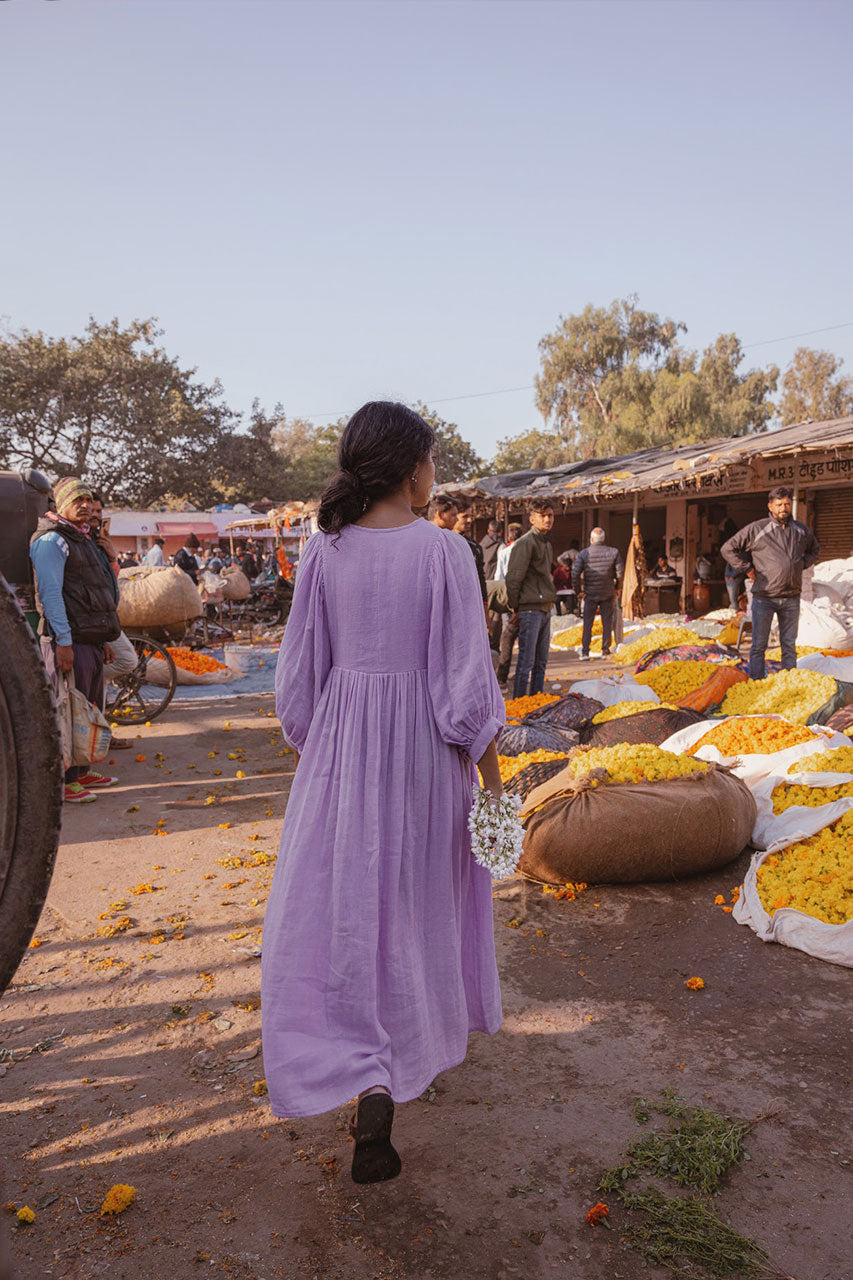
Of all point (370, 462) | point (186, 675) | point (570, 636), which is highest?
point (370, 462)

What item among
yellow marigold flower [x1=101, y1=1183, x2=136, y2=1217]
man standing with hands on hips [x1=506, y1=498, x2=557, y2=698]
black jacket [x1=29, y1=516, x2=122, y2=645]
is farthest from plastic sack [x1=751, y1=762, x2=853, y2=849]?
black jacket [x1=29, y1=516, x2=122, y2=645]

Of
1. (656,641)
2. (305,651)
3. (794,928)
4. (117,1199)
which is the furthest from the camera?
(656,641)

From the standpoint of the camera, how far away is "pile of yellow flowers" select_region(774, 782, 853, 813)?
4.29 meters

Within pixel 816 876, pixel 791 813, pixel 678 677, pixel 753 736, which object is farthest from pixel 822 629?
pixel 816 876

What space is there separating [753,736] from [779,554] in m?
3.06

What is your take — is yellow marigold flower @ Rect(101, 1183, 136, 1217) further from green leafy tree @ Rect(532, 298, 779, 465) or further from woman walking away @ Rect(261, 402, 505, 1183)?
green leafy tree @ Rect(532, 298, 779, 465)

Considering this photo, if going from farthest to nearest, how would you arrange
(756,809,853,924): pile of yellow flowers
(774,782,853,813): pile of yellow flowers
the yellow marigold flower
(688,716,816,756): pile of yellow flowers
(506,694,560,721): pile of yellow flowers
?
(506,694,560,721): pile of yellow flowers < (688,716,816,756): pile of yellow flowers < (774,782,853,813): pile of yellow flowers < (756,809,853,924): pile of yellow flowers < the yellow marigold flower

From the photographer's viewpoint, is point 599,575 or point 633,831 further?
point 599,575

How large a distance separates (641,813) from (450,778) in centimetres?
213

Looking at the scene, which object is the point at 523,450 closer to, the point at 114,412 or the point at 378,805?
the point at 114,412

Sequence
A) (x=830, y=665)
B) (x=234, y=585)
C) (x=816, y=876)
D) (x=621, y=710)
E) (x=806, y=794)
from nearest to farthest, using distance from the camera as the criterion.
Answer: (x=816, y=876) < (x=806, y=794) < (x=621, y=710) < (x=830, y=665) < (x=234, y=585)

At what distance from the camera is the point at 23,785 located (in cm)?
122

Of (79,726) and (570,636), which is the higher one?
(79,726)

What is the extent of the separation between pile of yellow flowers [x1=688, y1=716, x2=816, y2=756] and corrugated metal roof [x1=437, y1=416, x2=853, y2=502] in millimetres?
7792
